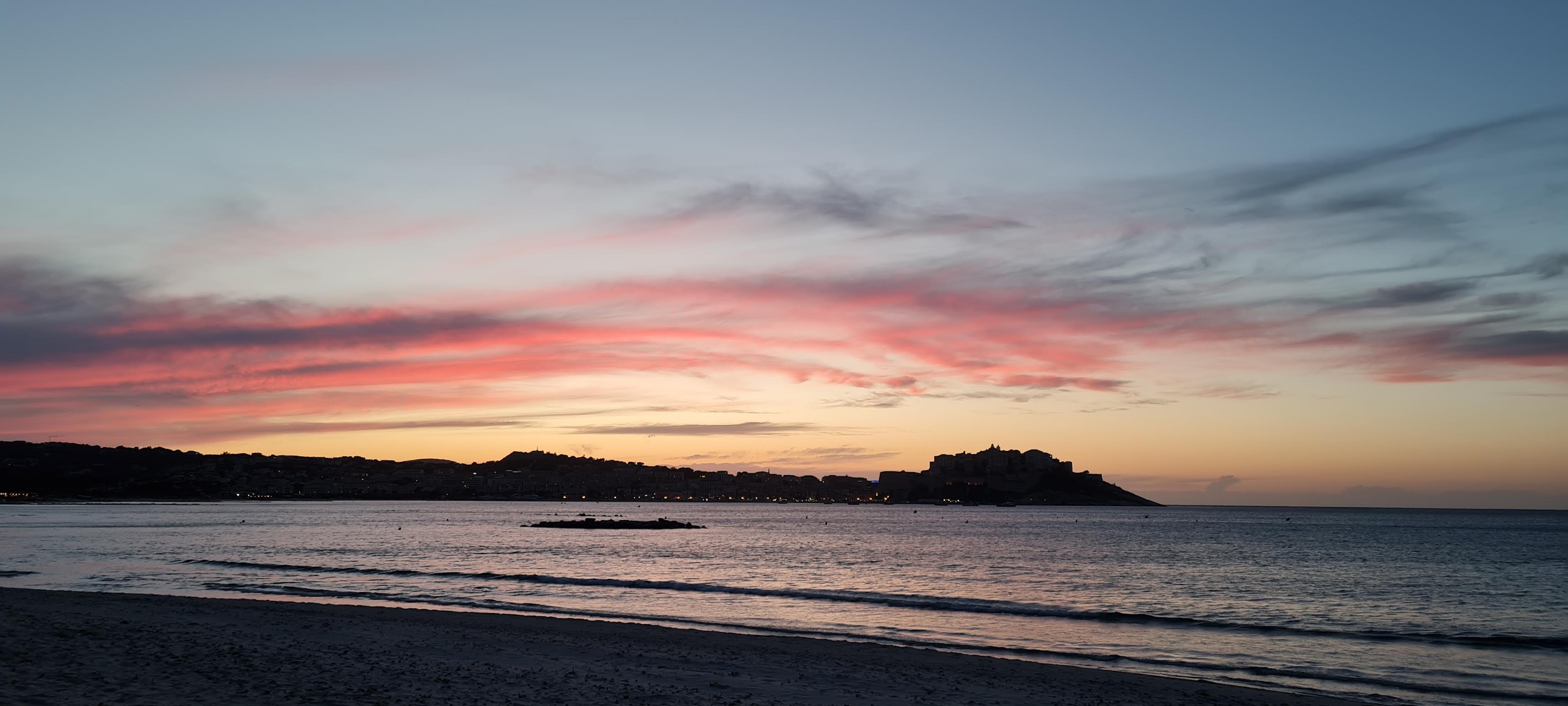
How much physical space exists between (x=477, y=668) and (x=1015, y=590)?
131 ft

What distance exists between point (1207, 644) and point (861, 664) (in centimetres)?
1641

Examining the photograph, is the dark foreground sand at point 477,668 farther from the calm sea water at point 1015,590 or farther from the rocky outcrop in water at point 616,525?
the rocky outcrop in water at point 616,525

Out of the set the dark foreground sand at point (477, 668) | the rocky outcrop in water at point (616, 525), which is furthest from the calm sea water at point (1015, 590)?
the rocky outcrop in water at point (616, 525)

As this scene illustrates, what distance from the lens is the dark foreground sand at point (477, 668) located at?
1878 cm

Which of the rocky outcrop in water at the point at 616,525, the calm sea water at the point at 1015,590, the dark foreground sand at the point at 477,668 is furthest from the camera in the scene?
the rocky outcrop in water at the point at 616,525

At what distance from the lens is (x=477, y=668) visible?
74.9 feet

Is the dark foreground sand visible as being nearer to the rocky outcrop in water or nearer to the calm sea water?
the calm sea water

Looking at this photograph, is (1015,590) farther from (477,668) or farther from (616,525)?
(616,525)

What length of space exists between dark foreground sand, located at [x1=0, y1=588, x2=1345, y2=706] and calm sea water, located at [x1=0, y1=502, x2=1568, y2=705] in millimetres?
5280

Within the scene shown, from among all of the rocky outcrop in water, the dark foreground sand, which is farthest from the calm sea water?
the rocky outcrop in water

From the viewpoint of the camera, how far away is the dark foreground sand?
61.6 ft

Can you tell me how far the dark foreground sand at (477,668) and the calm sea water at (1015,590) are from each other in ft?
17.3

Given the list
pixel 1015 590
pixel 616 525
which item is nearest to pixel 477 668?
pixel 1015 590

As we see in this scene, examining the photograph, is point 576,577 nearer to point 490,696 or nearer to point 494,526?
point 490,696
